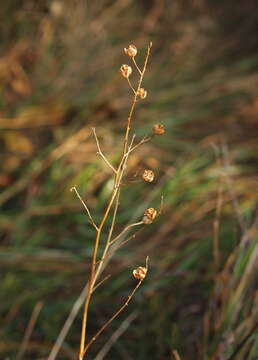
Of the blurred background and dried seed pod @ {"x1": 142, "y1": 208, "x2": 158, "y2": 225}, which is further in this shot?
the blurred background

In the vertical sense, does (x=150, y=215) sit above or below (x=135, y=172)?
below

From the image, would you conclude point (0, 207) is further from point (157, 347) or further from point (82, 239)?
point (157, 347)

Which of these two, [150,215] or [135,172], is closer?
[150,215]

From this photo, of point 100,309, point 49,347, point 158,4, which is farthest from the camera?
point 158,4

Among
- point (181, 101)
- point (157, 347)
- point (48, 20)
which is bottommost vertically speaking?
point (157, 347)

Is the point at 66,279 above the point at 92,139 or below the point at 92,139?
below

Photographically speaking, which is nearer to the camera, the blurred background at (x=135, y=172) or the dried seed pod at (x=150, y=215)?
the dried seed pod at (x=150, y=215)

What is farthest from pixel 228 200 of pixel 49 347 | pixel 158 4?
pixel 158 4

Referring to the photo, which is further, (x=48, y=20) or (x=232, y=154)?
(x=48, y=20)
